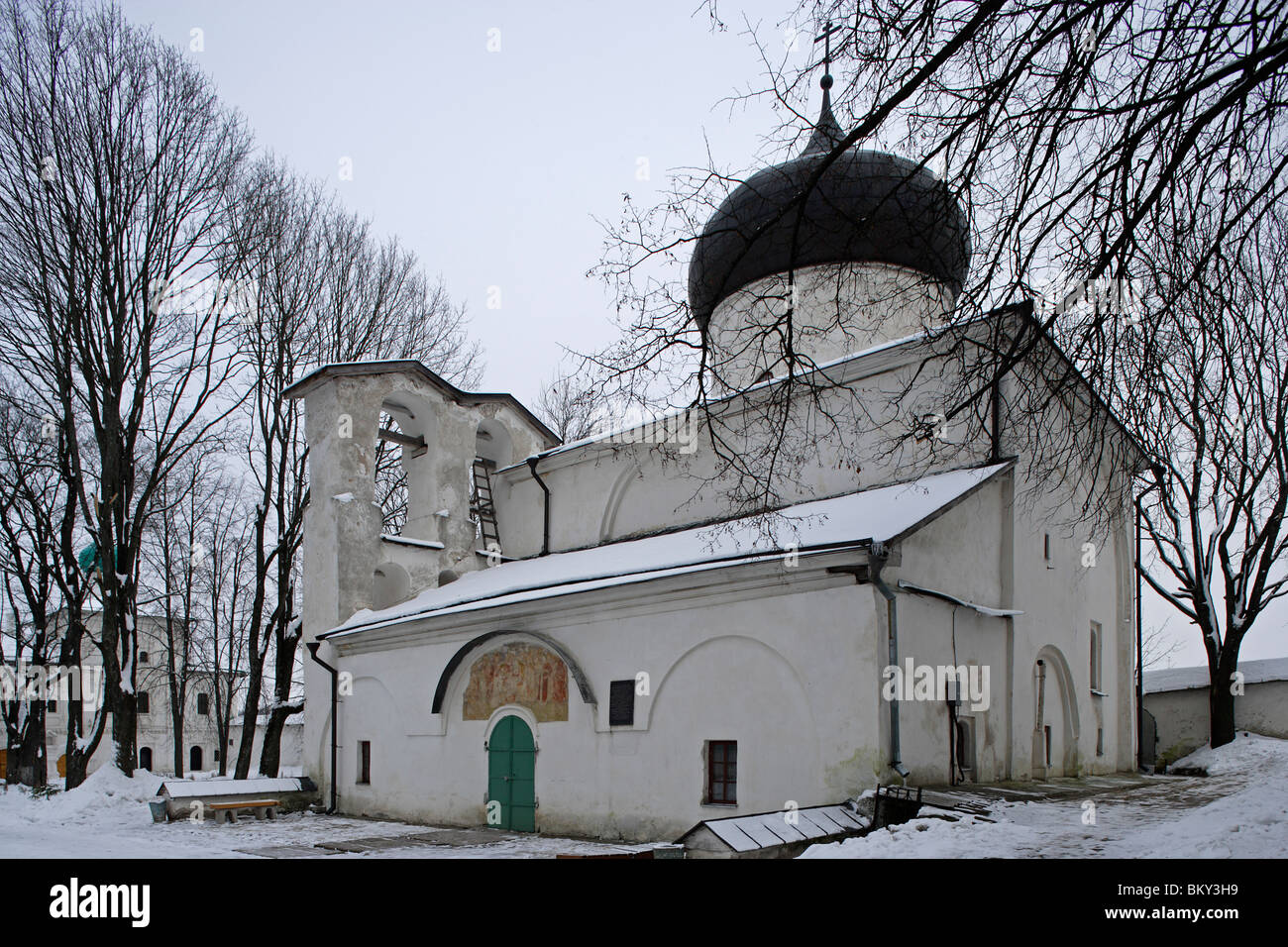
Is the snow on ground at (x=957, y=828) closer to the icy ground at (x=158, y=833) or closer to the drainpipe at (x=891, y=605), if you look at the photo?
the icy ground at (x=158, y=833)

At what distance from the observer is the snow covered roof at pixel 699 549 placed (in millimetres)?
11336

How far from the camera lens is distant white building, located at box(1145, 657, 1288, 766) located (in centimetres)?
2428

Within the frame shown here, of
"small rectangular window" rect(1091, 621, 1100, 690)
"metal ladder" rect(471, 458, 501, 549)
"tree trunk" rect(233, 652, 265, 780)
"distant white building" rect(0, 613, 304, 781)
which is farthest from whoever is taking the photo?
"distant white building" rect(0, 613, 304, 781)

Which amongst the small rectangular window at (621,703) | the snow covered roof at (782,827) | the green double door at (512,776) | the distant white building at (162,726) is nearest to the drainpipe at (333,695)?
the green double door at (512,776)

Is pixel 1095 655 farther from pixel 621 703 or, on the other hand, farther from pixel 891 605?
pixel 621 703

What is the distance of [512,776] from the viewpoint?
1427 cm

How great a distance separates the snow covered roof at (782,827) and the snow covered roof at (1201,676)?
19591 mm

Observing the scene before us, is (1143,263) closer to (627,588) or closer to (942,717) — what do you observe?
(942,717)

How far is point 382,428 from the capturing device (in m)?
20.1

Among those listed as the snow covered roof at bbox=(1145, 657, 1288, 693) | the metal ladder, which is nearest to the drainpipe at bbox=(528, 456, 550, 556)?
the metal ladder

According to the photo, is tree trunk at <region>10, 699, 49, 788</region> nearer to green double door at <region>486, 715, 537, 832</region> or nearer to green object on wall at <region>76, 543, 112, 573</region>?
green object on wall at <region>76, 543, 112, 573</region>

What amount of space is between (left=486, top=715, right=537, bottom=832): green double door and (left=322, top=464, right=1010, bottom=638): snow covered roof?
74.4 inches
